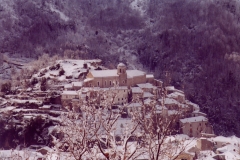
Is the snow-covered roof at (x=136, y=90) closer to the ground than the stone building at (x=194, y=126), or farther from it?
farther from it

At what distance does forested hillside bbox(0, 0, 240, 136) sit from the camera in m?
85.1

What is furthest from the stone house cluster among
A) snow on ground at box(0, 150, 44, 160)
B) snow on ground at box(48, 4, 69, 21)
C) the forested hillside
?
snow on ground at box(48, 4, 69, 21)

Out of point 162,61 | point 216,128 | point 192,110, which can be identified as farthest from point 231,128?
point 162,61

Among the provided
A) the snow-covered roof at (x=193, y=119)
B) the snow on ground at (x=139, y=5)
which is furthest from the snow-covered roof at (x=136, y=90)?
the snow on ground at (x=139, y=5)

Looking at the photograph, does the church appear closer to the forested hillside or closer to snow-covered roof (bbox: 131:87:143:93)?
snow-covered roof (bbox: 131:87:143:93)

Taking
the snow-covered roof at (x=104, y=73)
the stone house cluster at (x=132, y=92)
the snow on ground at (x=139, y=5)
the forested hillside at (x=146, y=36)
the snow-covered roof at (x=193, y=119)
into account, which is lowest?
the snow-covered roof at (x=193, y=119)

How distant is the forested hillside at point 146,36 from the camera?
279 feet

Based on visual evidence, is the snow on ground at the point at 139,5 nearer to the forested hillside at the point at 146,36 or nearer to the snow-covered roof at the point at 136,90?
the forested hillside at the point at 146,36

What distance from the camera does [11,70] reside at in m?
75.4

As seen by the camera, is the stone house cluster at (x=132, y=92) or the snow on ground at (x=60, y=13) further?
the snow on ground at (x=60, y=13)

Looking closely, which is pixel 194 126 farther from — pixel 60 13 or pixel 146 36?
pixel 60 13

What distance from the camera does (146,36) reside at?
11819cm

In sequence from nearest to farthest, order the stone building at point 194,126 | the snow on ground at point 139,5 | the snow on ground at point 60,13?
the stone building at point 194,126 < the snow on ground at point 60,13 < the snow on ground at point 139,5

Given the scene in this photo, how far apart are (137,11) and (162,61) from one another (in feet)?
131
